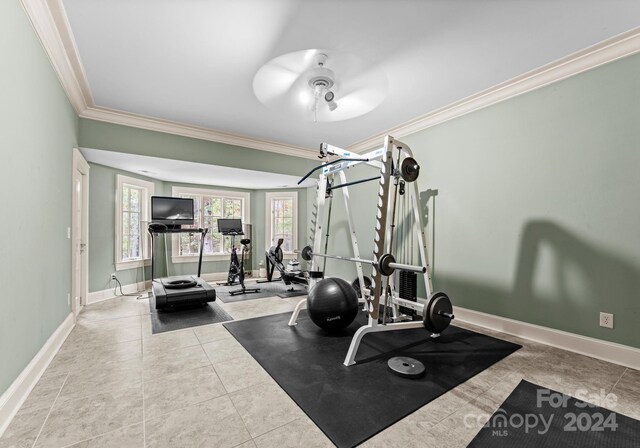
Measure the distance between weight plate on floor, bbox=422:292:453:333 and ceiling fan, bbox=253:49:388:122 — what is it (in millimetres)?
2206

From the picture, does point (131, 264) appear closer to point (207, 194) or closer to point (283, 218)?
point (207, 194)

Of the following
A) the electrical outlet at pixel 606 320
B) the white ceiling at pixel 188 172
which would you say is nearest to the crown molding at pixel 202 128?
the white ceiling at pixel 188 172

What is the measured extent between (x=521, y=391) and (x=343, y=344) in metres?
1.44

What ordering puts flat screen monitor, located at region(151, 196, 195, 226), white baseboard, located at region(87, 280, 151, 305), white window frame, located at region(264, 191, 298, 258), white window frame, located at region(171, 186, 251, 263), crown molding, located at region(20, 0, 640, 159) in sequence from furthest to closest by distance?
white window frame, located at region(264, 191, 298, 258) < white window frame, located at region(171, 186, 251, 263) < flat screen monitor, located at region(151, 196, 195, 226) < white baseboard, located at region(87, 280, 151, 305) < crown molding, located at region(20, 0, 640, 159)

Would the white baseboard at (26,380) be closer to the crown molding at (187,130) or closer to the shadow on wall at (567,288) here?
the crown molding at (187,130)

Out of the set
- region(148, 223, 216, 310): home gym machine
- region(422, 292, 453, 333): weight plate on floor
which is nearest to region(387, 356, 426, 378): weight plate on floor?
region(422, 292, 453, 333): weight plate on floor

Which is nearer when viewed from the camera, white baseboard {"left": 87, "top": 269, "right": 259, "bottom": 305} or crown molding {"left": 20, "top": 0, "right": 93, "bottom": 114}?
crown molding {"left": 20, "top": 0, "right": 93, "bottom": 114}

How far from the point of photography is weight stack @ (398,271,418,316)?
3.53 meters

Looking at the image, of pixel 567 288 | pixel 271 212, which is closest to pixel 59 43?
pixel 567 288

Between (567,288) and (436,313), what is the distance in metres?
1.30

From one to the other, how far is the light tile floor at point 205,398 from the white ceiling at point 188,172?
2606 mm

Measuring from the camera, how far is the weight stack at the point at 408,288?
3527mm

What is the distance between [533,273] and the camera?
2.95 metres

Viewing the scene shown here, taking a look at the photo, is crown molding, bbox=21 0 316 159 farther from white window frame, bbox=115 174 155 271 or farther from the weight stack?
the weight stack
